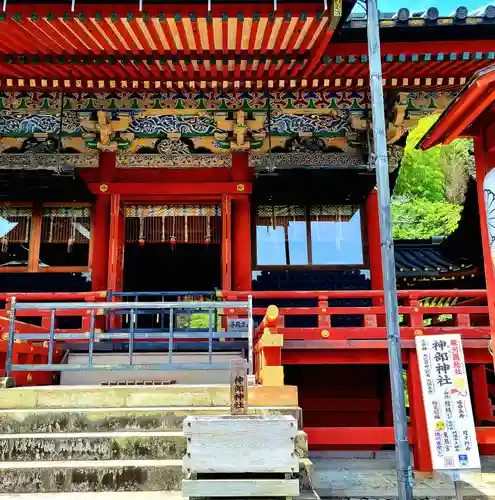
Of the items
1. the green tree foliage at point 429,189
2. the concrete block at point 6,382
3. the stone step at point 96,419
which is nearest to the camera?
the stone step at point 96,419

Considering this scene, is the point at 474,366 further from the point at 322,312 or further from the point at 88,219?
the point at 88,219

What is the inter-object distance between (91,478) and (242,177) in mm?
6125

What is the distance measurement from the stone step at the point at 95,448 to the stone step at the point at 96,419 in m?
0.31

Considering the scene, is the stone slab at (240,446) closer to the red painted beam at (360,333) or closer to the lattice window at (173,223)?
the red painted beam at (360,333)

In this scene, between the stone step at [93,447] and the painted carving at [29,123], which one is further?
the painted carving at [29,123]

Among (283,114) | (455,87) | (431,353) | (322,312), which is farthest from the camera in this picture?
(283,114)

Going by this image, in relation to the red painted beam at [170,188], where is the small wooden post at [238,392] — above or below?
below

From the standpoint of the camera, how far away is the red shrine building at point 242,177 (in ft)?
25.7

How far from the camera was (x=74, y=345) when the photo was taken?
8523mm

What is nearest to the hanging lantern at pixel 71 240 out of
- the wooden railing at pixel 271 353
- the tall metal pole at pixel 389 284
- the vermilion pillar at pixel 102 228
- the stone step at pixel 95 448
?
the vermilion pillar at pixel 102 228

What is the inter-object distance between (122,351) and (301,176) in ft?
13.6

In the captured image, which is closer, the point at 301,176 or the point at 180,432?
the point at 180,432

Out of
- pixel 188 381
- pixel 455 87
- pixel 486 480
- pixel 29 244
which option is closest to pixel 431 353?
pixel 486 480

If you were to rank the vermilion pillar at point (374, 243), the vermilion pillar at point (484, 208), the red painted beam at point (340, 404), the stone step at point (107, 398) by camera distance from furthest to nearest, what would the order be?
1. the vermilion pillar at point (374, 243)
2. the red painted beam at point (340, 404)
3. the stone step at point (107, 398)
4. the vermilion pillar at point (484, 208)
